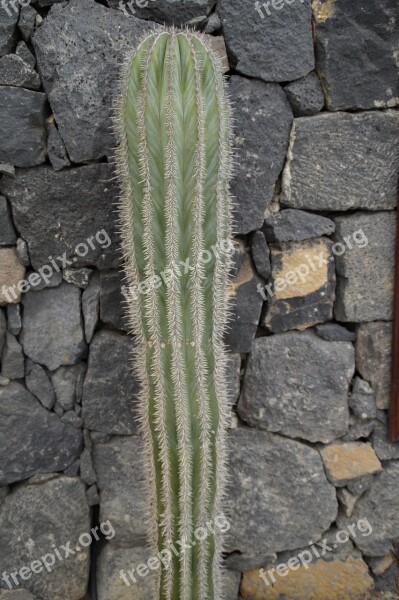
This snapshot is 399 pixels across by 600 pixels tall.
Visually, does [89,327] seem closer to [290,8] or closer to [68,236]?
[68,236]

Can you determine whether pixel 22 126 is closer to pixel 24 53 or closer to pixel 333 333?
pixel 24 53

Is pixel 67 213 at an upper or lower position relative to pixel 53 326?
upper

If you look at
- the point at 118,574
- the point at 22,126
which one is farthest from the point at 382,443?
the point at 22,126

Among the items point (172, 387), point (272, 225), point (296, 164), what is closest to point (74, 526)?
point (172, 387)

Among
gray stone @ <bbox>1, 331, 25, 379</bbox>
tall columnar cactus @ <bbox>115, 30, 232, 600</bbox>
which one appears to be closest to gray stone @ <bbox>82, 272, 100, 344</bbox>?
gray stone @ <bbox>1, 331, 25, 379</bbox>

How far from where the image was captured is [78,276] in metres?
1.82

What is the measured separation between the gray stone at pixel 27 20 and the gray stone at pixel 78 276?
2.74 feet

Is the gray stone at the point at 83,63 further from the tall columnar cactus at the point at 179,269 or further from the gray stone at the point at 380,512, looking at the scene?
the gray stone at the point at 380,512

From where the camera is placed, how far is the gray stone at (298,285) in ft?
6.34

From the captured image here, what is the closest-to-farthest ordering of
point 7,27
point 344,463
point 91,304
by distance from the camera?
1. point 7,27
2. point 91,304
3. point 344,463

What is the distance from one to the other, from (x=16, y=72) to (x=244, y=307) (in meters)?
1.19

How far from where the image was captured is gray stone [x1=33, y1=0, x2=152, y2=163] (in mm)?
1623

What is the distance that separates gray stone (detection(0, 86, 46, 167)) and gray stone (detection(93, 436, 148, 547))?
1.16 m

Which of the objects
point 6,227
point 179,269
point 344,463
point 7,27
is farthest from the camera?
point 344,463
